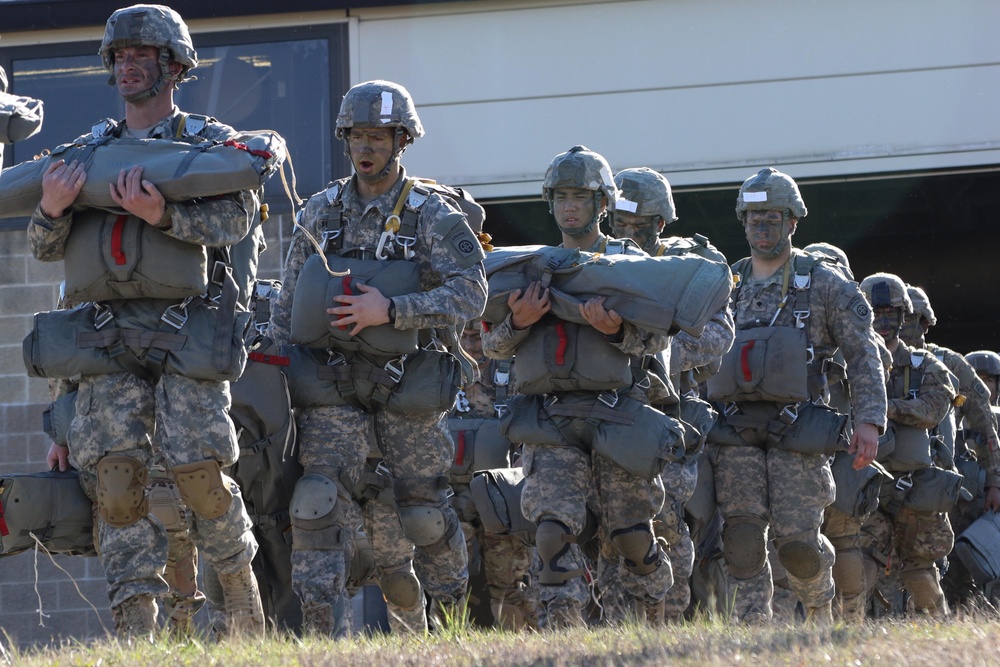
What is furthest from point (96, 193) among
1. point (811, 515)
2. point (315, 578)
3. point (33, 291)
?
point (33, 291)

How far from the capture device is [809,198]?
1416 cm

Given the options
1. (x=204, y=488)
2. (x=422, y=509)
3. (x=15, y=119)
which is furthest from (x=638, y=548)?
(x=15, y=119)

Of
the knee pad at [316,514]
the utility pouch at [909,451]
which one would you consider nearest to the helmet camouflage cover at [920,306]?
the utility pouch at [909,451]

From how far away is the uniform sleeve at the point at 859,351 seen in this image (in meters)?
8.65

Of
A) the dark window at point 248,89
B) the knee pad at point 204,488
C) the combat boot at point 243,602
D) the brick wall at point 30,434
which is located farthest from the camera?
the dark window at point 248,89

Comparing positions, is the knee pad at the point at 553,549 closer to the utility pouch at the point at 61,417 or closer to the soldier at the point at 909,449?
the utility pouch at the point at 61,417

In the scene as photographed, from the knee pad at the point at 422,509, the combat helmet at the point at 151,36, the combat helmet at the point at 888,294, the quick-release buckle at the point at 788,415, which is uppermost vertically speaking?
the combat helmet at the point at 151,36

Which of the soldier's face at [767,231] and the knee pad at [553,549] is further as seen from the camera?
the soldier's face at [767,231]

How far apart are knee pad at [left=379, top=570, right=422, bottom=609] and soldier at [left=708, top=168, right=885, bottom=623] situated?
2045 millimetres

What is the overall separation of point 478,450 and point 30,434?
4415 mm

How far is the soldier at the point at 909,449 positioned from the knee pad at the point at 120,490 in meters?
6.45

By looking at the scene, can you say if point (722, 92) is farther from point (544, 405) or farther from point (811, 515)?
point (544, 405)

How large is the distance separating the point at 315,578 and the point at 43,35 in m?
7.81

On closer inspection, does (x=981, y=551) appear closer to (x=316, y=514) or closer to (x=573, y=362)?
(x=573, y=362)
